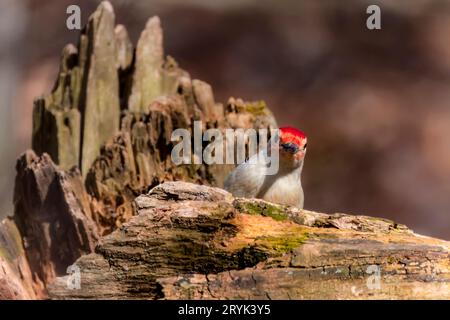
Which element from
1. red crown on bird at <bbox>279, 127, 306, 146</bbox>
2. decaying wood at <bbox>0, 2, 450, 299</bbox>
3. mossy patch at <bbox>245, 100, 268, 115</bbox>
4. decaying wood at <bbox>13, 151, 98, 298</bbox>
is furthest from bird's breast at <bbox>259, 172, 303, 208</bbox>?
mossy patch at <bbox>245, 100, 268, 115</bbox>

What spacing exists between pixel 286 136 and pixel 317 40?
4.30 m

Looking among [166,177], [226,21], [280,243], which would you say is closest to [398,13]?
[226,21]

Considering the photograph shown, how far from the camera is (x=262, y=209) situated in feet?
13.6

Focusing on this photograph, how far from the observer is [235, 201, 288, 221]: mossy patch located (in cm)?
412

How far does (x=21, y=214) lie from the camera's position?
5656 mm

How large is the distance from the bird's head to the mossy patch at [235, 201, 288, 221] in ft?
2.85

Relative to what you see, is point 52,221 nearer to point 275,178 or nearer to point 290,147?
point 275,178

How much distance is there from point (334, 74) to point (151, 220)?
17.3 feet

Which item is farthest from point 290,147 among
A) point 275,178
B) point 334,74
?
point 334,74

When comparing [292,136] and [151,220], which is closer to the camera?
[151,220]

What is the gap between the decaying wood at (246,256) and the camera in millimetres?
3654

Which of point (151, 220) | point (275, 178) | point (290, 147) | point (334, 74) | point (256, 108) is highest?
point (334, 74)

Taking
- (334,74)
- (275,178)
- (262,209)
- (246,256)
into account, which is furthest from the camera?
(334,74)
